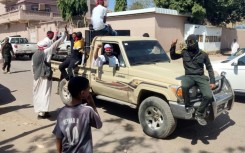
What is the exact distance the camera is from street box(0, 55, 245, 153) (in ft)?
17.8

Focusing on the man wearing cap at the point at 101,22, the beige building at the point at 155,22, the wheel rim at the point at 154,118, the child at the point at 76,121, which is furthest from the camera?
the beige building at the point at 155,22

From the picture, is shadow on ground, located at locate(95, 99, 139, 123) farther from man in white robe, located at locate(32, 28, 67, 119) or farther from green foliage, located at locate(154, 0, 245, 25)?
green foliage, located at locate(154, 0, 245, 25)

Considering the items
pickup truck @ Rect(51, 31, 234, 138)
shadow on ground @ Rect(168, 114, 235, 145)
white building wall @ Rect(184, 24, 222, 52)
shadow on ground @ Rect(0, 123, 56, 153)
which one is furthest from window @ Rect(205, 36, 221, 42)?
shadow on ground @ Rect(0, 123, 56, 153)

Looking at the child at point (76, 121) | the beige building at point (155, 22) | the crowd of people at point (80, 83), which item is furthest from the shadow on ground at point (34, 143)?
the beige building at point (155, 22)

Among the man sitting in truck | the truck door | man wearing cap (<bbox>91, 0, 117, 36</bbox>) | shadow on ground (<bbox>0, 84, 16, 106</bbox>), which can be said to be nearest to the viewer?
the truck door

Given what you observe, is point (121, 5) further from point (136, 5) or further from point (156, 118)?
point (156, 118)

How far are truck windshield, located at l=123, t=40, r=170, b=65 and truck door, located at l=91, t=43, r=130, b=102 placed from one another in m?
0.21

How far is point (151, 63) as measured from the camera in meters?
6.82

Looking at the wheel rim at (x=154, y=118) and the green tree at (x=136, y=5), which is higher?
the green tree at (x=136, y=5)

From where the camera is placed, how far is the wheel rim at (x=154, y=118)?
584 centimetres

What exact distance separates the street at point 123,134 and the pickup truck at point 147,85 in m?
0.41

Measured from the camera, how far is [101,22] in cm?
838

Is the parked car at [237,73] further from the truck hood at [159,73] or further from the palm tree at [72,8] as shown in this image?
the palm tree at [72,8]

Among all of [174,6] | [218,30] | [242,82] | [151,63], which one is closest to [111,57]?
[151,63]
